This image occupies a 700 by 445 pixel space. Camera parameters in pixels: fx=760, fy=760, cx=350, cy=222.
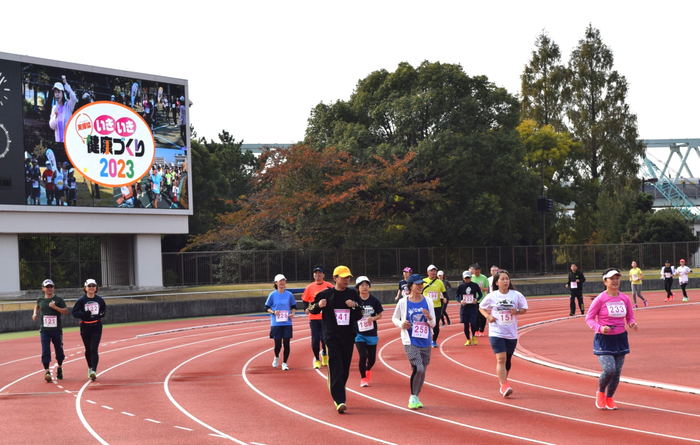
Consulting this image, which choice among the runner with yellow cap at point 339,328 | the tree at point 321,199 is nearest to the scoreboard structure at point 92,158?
the tree at point 321,199

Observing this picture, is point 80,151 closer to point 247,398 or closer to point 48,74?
point 48,74

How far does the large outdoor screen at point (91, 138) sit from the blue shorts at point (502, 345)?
27.6 meters

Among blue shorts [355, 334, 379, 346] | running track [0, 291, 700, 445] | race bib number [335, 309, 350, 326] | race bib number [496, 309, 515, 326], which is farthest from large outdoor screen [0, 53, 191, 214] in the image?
race bib number [496, 309, 515, 326]

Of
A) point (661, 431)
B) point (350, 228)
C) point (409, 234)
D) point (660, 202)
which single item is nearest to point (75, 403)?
point (661, 431)

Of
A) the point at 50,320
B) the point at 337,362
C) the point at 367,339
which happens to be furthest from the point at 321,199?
the point at 337,362

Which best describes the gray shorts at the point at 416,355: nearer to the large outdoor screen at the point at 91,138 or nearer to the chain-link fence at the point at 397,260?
the large outdoor screen at the point at 91,138

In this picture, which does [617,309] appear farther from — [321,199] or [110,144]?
[321,199]

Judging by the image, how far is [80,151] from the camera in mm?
34500

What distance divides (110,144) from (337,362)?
1119 inches

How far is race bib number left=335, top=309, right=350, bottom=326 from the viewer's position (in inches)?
399

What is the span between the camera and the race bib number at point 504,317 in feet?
36.5

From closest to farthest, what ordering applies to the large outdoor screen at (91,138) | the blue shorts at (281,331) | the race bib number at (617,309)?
1. the race bib number at (617,309)
2. the blue shorts at (281,331)
3. the large outdoor screen at (91,138)

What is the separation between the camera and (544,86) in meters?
69.1

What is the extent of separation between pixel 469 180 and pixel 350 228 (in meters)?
8.44
